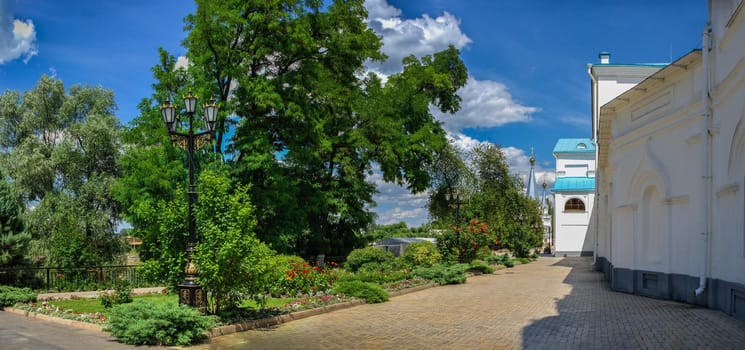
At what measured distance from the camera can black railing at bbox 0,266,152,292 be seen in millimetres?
20906

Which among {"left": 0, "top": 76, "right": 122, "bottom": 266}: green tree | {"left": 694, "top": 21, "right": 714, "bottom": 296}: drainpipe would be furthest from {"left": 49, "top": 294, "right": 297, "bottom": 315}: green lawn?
{"left": 0, "top": 76, "right": 122, "bottom": 266}: green tree

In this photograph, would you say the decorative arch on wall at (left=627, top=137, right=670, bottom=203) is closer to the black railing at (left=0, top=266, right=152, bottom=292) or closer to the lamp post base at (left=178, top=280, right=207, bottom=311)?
the lamp post base at (left=178, top=280, right=207, bottom=311)

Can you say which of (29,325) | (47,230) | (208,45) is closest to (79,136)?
(47,230)

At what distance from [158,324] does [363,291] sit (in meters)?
7.36

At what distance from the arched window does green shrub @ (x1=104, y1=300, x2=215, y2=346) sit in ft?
139

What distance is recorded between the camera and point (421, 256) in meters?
27.6

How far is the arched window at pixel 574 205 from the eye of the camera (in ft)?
158

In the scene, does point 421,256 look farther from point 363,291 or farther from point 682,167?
point 682,167

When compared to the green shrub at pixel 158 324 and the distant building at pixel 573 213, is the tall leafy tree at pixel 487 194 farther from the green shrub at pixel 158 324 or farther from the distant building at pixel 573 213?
the green shrub at pixel 158 324

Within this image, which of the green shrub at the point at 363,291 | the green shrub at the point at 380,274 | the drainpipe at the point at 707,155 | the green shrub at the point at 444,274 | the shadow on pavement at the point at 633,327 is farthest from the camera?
the green shrub at the point at 444,274

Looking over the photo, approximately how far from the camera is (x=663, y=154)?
16.0m

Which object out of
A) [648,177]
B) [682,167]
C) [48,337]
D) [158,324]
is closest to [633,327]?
[682,167]

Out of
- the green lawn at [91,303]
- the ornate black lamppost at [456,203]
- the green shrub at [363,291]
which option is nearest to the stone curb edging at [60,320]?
the green lawn at [91,303]

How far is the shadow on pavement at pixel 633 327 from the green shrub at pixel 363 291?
4.95 meters
